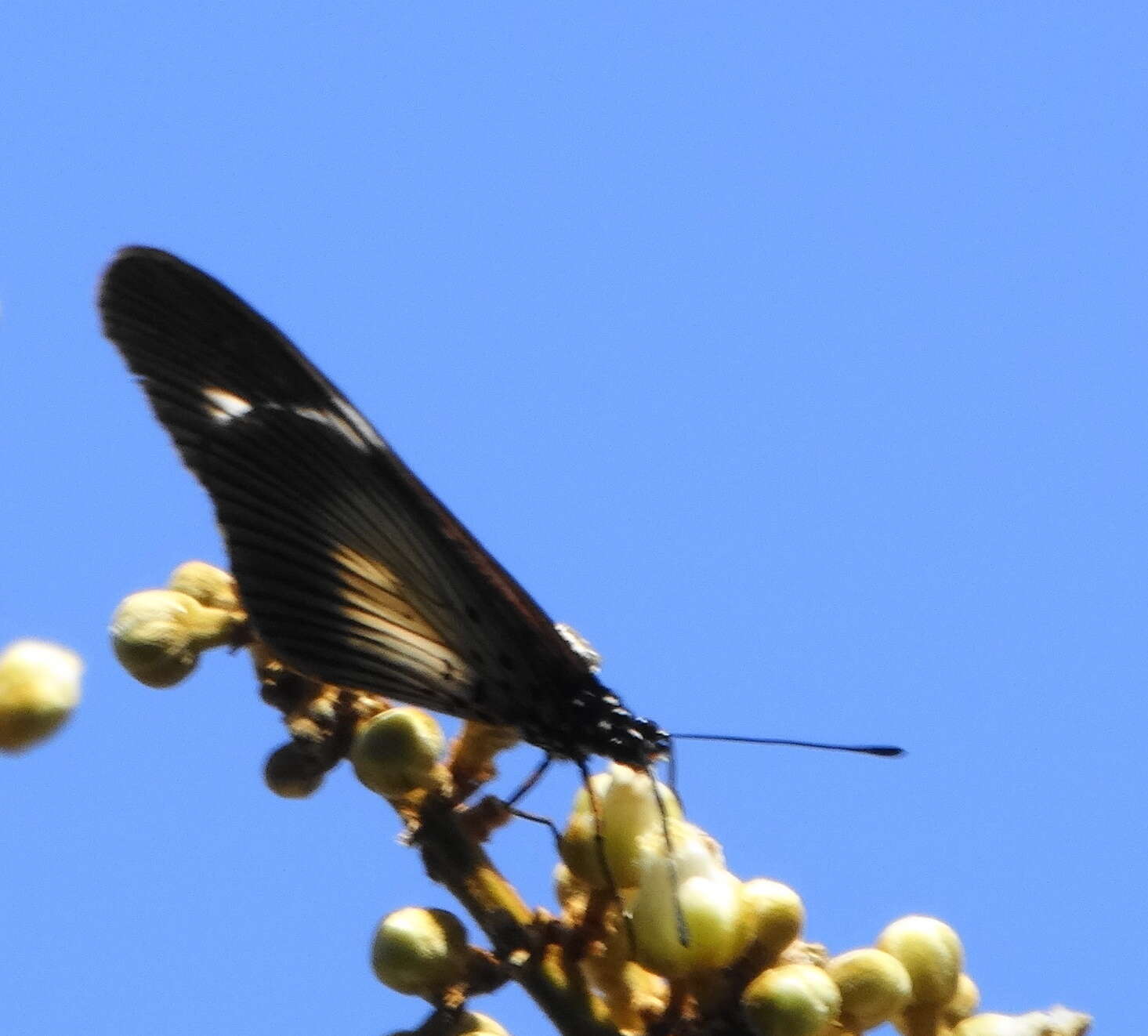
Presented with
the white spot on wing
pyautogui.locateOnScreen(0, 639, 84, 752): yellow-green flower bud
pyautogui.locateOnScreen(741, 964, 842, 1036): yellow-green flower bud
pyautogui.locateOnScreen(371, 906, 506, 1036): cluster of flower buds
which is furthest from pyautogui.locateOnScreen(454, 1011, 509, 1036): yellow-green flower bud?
the white spot on wing

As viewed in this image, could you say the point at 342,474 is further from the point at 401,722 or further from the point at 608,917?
the point at 608,917

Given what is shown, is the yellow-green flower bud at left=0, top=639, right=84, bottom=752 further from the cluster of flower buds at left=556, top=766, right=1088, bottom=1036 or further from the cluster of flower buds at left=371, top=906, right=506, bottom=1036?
the cluster of flower buds at left=556, top=766, right=1088, bottom=1036

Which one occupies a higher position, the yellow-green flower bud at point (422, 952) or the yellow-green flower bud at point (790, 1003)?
the yellow-green flower bud at point (790, 1003)

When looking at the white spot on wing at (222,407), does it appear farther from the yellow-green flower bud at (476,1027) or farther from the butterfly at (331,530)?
the yellow-green flower bud at (476,1027)

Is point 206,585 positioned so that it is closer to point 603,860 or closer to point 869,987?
point 603,860

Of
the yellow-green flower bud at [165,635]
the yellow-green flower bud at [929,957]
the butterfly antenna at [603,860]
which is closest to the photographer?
the butterfly antenna at [603,860]

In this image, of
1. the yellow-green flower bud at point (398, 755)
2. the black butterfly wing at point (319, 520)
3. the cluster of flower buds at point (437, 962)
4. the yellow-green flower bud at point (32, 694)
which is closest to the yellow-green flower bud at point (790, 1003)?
the cluster of flower buds at point (437, 962)

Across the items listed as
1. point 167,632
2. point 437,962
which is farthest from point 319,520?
point 437,962

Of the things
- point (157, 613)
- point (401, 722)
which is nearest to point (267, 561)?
point (157, 613)
